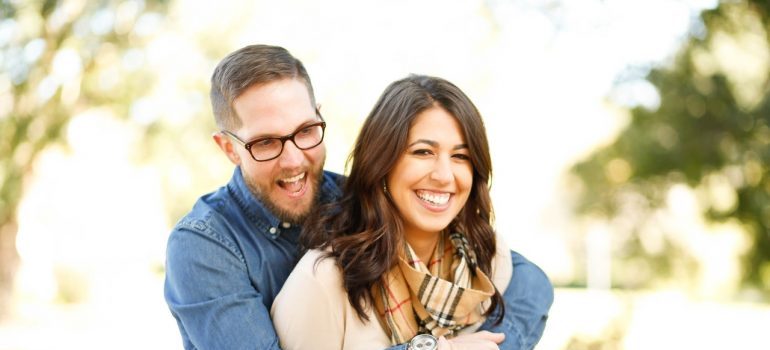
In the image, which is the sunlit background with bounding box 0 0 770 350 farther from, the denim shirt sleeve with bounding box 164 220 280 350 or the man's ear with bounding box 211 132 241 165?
the denim shirt sleeve with bounding box 164 220 280 350

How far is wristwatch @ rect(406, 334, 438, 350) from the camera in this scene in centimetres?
209

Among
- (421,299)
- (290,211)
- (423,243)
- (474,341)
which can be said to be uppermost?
(290,211)

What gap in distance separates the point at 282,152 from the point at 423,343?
641 mm

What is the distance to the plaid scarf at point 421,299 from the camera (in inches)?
86.5

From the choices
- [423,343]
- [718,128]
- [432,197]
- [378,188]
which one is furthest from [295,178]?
[718,128]

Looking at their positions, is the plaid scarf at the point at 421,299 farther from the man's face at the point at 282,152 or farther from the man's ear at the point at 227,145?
the man's ear at the point at 227,145

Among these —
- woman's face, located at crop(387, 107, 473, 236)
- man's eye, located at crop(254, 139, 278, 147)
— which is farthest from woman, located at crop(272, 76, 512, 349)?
man's eye, located at crop(254, 139, 278, 147)

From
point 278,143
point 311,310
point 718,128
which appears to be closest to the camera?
point 311,310

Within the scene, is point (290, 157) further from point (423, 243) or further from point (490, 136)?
point (490, 136)

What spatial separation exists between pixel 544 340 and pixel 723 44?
6.33 meters

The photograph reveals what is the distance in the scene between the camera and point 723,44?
4.74 metres

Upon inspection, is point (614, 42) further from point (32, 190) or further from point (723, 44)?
point (32, 190)

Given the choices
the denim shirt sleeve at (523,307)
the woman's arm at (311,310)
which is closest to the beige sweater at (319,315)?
the woman's arm at (311,310)

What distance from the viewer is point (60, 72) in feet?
33.4
